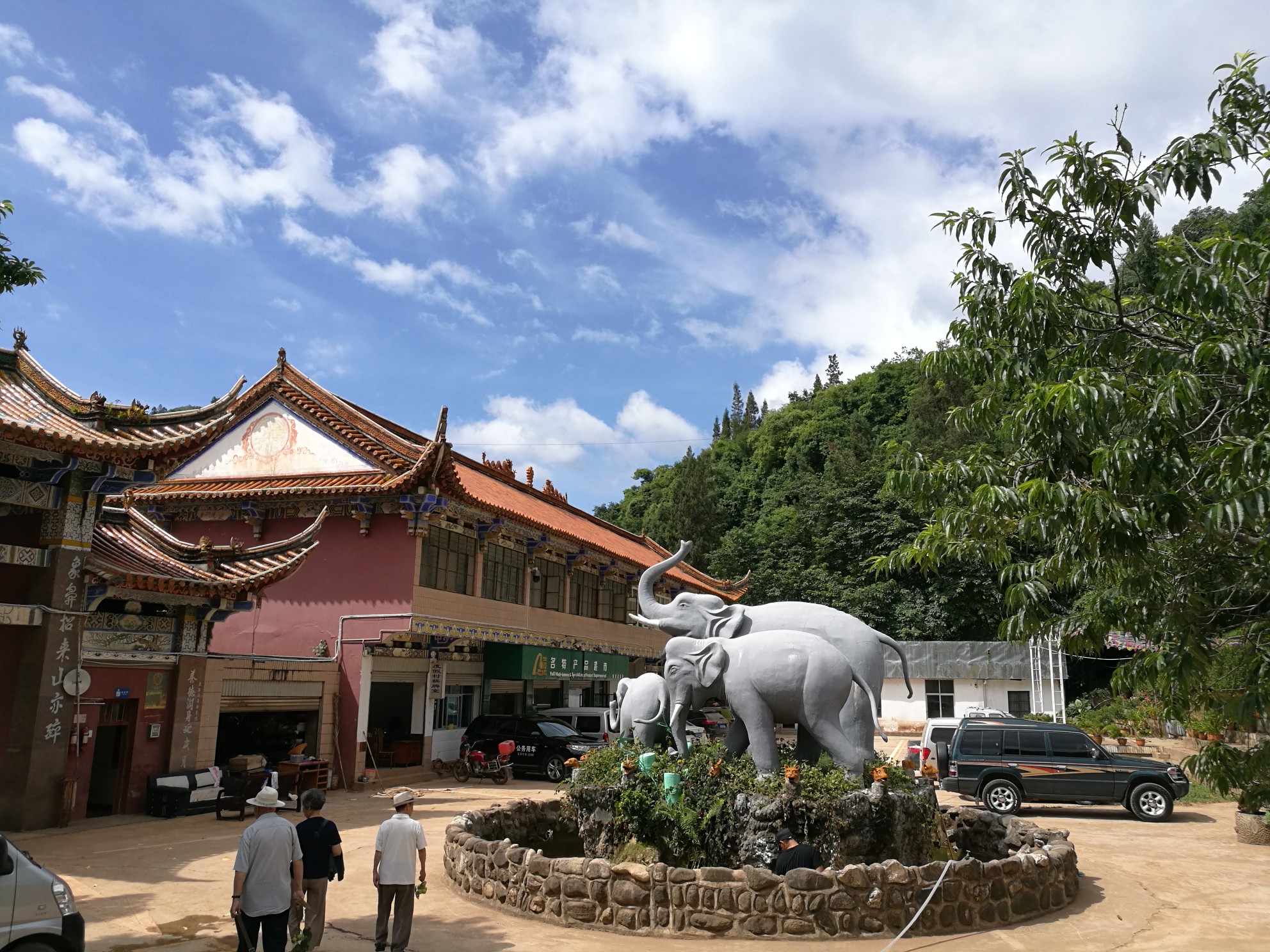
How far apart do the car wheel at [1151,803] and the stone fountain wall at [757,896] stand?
30.0 ft

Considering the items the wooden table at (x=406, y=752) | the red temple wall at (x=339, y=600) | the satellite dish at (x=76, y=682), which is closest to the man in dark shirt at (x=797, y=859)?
the satellite dish at (x=76, y=682)

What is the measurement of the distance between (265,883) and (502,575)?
17.4 meters

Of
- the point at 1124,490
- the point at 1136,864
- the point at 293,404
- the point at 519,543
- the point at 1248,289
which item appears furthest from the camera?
→ the point at 519,543

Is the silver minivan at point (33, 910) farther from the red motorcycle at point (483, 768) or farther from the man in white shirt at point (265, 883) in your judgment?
the red motorcycle at point (483, 768)

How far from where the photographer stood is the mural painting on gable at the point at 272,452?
2028cm

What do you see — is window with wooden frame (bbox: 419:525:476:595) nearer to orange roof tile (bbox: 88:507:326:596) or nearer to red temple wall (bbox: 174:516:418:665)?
red temple wall (bbox: 174:516:418:665)

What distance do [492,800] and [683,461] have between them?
143 feet

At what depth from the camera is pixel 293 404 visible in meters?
20.7

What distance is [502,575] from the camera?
2364 cm

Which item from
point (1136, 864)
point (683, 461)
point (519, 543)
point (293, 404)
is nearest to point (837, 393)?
point (683, 461)

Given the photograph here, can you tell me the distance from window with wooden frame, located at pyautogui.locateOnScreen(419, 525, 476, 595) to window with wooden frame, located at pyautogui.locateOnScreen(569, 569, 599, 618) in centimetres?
573

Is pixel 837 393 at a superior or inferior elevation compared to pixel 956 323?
superior

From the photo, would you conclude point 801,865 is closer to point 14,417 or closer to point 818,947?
point 818,947

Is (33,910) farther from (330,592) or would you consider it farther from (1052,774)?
(1052,774)
